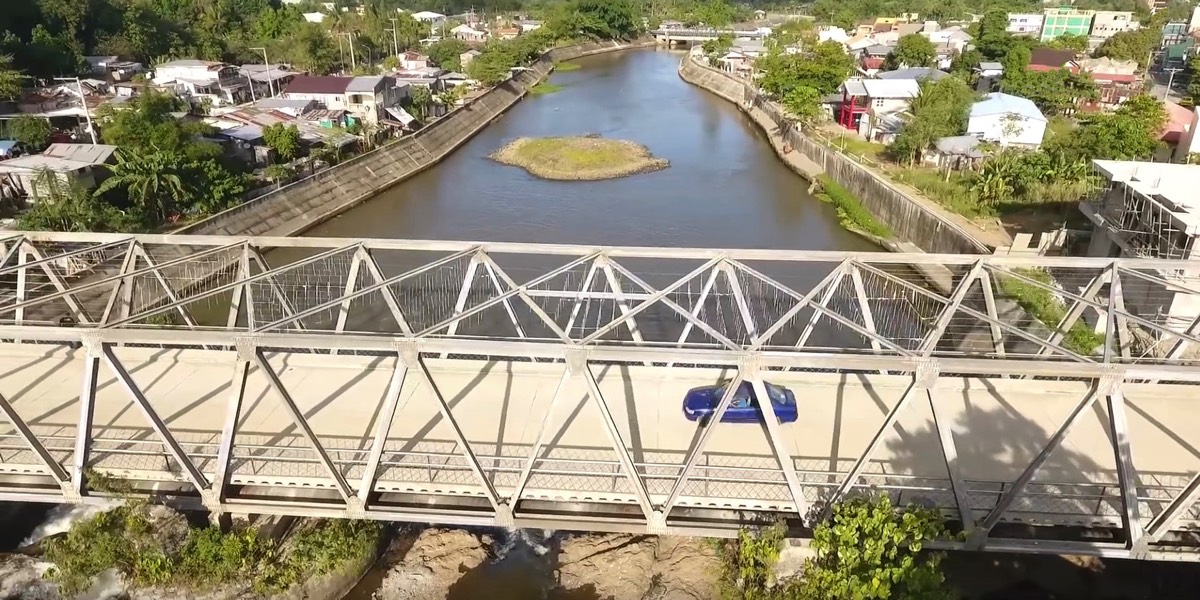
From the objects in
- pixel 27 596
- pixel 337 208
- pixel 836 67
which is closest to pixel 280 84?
pixel 337 208

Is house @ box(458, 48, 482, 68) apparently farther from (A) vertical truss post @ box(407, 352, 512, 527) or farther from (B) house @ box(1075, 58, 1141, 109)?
(A) vertical truss post @ box(407, 352, 512, 527)

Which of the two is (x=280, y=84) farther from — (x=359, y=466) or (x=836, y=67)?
(x=359, y=466)

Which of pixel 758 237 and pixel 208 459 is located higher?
pixel 208 459

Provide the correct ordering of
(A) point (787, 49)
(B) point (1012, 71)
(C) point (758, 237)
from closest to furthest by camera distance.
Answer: (C) point (758, 237)
(B) point (1012, 71)
(A) point (787, 49)

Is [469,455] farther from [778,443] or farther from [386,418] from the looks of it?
[778,443]

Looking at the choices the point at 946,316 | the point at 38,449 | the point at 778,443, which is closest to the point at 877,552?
the point at 778,443
